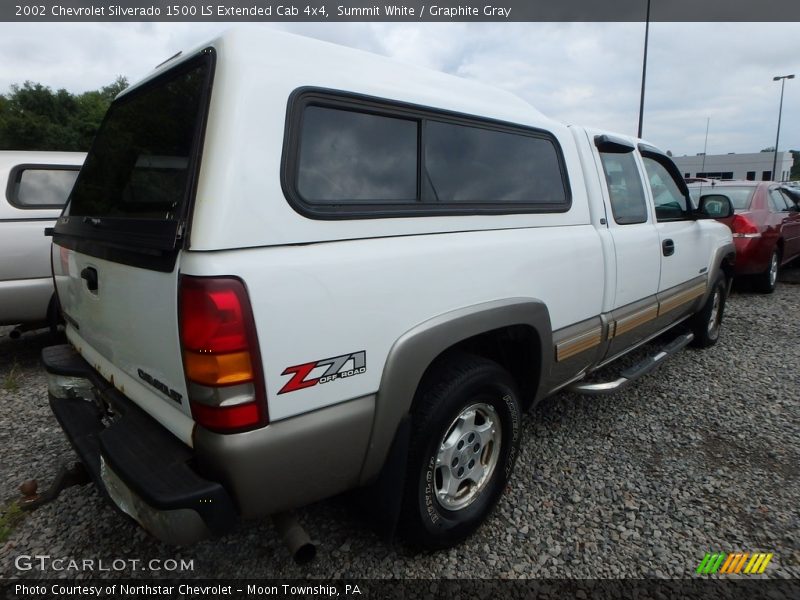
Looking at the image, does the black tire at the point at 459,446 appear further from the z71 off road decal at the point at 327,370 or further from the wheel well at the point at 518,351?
the z71 off road decal at the point at 327,370

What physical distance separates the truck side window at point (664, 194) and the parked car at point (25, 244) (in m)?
4.99

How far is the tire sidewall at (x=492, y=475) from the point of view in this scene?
1.98m

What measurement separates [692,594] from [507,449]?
0.91 m

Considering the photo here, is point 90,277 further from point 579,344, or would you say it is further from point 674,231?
point 674,231

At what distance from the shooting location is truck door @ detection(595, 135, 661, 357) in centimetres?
300

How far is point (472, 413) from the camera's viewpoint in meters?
2.20

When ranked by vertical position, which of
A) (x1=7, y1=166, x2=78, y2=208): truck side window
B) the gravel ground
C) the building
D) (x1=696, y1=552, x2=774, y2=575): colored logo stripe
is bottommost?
(x1=696, y1=552, x2=774, y2=575): colored logo stripe

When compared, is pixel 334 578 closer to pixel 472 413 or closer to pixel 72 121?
pixel 472 413

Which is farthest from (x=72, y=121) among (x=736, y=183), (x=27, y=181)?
(x=736, y=183)

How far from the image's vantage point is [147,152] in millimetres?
2031

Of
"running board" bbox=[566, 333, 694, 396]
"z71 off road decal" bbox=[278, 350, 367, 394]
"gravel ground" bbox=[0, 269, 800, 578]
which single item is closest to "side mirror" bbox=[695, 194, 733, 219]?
"running board" bbox=[566, 333, 694, 396]

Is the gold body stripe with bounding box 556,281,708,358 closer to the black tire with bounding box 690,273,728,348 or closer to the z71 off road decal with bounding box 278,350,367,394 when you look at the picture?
the black tire with bounding box 690,273,728,348

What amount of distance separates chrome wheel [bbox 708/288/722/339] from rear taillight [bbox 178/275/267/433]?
4771mm

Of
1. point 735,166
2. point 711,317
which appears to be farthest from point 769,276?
point 735,166
